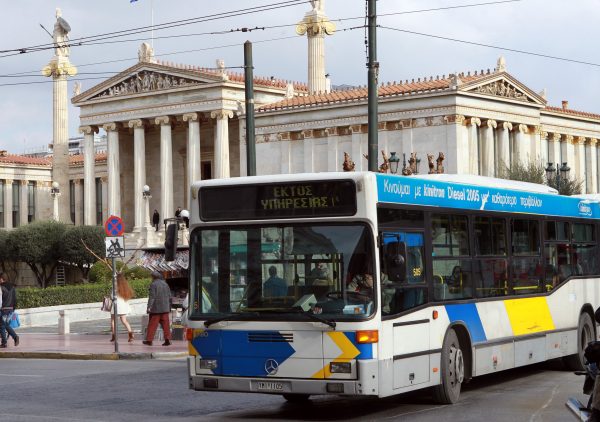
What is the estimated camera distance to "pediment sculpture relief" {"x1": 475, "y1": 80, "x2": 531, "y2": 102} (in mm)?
56828

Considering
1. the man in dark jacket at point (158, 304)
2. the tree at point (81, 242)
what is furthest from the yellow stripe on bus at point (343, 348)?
the tree at point (81, 242)

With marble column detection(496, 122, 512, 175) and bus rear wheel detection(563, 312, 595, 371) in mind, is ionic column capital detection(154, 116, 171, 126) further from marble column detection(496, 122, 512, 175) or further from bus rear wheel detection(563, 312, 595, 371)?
bus rear wheel detection(563, 312, 595, 371)

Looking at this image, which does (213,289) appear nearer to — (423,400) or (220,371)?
(220,371)

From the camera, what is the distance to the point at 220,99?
6606cm

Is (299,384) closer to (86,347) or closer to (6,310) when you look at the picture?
(86,347)

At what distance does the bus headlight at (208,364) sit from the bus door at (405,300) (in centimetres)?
182

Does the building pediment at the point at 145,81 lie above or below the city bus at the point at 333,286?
above

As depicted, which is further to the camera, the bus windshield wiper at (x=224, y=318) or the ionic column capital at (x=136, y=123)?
the ionic column capital at (x=136, y=123)

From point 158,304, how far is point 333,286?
13571 mm

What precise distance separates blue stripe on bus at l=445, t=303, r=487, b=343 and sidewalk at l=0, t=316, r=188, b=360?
9.91 meters

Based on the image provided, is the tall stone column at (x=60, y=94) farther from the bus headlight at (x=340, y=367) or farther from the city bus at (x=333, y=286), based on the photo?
the bus headlight at (x=340, y=367)

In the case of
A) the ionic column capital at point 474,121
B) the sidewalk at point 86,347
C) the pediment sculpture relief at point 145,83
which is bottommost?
the sidewalk at point 86,347

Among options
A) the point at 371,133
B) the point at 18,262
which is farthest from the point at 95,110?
the point at 371,133

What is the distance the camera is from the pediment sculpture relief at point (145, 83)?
2719 inches
